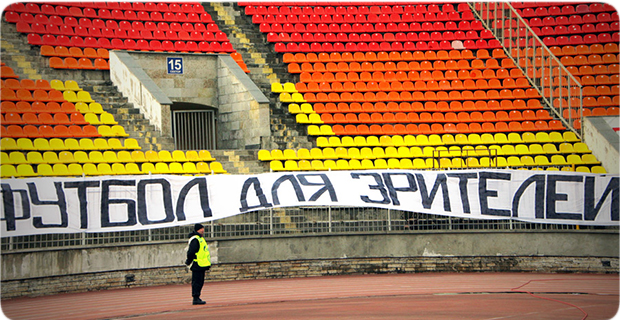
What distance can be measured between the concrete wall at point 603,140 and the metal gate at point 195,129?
1133cm

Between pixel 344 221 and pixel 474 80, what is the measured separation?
9.95 meters

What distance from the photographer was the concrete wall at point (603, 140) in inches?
760

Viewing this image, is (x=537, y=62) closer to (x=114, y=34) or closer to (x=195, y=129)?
(x=195, y=129)

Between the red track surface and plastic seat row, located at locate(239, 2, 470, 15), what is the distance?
13.9 meters

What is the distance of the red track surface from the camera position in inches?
430

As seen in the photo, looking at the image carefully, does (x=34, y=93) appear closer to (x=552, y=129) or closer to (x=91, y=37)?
(x=91, y=37)

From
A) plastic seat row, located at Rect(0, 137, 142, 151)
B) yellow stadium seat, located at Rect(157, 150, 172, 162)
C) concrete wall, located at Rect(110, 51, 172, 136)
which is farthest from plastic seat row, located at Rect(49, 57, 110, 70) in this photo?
yellow stadium seat, located at Rect(157, 150, 172, 162)

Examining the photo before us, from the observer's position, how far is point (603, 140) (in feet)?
65.1

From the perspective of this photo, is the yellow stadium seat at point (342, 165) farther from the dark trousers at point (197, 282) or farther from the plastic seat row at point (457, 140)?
the dark trousers at point (197, 282)

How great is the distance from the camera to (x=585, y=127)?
21.1 metres

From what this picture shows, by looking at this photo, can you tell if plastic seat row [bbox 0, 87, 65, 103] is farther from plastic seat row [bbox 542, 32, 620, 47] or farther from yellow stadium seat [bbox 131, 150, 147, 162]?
plastic seat row [bbox 542, 32, 620, 47]

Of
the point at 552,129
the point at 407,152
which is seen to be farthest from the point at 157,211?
the point at 552,129

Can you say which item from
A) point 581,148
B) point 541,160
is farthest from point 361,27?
point 581,148

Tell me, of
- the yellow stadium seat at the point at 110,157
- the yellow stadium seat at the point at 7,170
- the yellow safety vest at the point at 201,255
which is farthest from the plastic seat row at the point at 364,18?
the yellow safety vest at the point at 201,255
